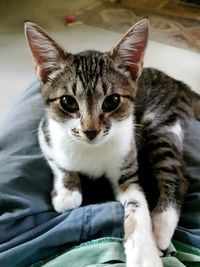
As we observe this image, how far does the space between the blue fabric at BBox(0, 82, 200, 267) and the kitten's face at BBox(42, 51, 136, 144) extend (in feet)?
0.79

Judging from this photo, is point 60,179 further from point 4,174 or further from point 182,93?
point 182,93

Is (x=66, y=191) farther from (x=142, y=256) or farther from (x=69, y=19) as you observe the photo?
(x=69, y=19)

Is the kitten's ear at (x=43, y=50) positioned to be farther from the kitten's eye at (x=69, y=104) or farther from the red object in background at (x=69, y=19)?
the red object in background at (x=69, y=19)

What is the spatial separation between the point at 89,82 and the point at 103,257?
0.47 metres

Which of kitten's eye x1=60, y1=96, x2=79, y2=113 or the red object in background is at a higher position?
kitten's eye x1=60, y1=96, x2=79, y2=113

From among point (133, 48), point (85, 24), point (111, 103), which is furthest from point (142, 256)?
point (85, 24)

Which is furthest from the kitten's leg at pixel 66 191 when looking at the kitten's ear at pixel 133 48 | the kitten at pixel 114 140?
the kitten's ear at pixel 133 48

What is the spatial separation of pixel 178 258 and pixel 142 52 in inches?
23.3

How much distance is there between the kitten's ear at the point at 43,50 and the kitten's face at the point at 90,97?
0.09ft

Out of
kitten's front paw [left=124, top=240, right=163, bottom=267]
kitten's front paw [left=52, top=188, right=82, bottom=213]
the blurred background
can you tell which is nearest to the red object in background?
the blurred background

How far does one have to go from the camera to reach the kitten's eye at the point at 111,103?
1246mm

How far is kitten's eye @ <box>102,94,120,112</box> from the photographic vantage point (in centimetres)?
125

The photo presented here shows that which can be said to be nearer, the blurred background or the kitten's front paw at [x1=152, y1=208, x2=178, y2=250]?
the kitten's front paw at [x1=152, y1=208, x2=178, y2=250]

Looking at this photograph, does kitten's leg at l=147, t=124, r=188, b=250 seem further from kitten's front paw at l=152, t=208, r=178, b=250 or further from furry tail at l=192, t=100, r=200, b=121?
furry tail at l=192, t=100, r=200, b=121
